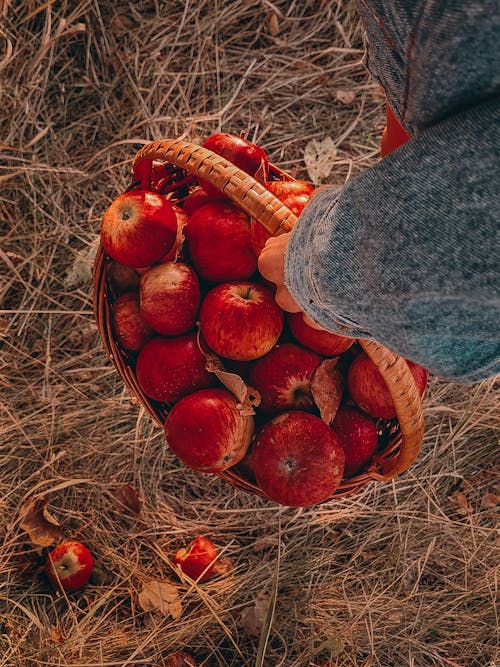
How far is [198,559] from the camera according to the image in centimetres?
171

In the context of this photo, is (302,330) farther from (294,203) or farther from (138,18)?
(138,18)

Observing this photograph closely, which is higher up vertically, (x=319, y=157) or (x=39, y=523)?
(x=319, y=157)

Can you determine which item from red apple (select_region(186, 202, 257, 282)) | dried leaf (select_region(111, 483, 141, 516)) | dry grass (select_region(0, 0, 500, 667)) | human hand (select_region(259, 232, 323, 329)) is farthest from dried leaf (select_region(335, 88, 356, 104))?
dried leaf (select_region(111, 483, 141, 516))

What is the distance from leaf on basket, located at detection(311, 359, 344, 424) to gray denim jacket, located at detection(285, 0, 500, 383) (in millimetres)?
629

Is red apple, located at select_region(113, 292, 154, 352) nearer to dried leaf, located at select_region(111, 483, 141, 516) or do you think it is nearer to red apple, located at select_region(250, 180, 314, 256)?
red apple, located at select_region(250, 180, 314, 256)

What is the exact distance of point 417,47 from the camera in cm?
56

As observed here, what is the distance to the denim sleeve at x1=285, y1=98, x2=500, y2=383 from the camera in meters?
0.53

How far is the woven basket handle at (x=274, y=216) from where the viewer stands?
111cm

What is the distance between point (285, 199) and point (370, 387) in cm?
51

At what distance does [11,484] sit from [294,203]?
1266 mm

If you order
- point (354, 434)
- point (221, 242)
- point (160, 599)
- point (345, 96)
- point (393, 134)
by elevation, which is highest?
point (393, 134)

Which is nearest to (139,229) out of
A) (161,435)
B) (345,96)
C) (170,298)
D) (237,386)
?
(170,298)

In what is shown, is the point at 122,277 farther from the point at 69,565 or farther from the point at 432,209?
the point at 432,209

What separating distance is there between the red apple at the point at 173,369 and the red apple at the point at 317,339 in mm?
238
